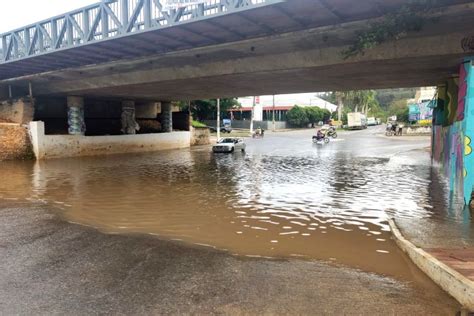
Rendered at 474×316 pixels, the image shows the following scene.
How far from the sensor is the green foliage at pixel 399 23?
1072 centimetres

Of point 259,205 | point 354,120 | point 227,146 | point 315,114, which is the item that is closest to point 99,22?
point 259,205

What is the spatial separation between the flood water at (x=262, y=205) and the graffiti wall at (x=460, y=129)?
79cm

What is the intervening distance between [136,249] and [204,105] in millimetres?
51885

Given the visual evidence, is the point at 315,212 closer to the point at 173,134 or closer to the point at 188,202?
the point at 188,202

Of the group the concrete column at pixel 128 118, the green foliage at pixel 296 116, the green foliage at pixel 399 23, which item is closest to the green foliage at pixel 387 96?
the green foliage at pixel 296 116

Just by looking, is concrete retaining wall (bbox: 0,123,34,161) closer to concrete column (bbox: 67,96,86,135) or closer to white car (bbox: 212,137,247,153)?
concrete column (bbox: 67,96,86,135)

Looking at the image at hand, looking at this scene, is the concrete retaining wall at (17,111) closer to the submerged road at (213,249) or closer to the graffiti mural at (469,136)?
the submerged road at (213,249)

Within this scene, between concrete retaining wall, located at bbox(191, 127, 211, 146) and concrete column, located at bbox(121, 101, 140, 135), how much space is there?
393 inches

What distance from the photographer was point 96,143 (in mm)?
33000

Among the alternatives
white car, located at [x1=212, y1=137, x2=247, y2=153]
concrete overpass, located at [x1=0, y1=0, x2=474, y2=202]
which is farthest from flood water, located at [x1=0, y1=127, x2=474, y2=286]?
white car, located at [x1=212, y1=137, x2=247, y2=153]

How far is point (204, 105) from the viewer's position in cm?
5856

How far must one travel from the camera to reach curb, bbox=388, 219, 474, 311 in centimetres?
496

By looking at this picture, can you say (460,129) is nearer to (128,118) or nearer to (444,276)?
(444,276)

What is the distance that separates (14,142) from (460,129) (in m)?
26.8
